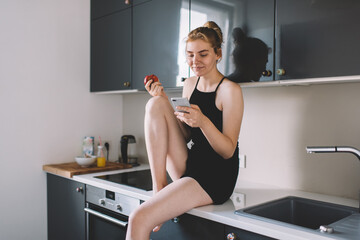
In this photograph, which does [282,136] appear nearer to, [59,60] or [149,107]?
[149,107]

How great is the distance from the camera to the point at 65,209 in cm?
225

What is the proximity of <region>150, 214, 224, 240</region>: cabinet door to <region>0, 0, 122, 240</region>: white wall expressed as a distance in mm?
1133

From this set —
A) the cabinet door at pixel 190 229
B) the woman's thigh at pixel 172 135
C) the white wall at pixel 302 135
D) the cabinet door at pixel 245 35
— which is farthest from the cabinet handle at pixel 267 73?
the cabinet door at pixel 190 229

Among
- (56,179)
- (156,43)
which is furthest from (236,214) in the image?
(56,179)

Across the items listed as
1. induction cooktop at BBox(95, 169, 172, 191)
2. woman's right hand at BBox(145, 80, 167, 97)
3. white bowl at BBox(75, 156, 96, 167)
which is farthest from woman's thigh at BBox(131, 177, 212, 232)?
white bowl at BBox(75, 156, 96, 167)

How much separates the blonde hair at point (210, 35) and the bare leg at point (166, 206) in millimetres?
645

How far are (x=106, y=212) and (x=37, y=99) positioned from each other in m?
0.93

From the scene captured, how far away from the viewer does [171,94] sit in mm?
2430

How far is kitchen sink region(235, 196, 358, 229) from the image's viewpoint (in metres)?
1.48

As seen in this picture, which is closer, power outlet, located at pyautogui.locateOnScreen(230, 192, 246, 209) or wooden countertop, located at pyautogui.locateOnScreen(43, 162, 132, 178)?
power outlet, located at pyautogui.locateOnScreen(230, 192, 246, 209)

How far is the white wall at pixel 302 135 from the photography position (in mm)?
1626

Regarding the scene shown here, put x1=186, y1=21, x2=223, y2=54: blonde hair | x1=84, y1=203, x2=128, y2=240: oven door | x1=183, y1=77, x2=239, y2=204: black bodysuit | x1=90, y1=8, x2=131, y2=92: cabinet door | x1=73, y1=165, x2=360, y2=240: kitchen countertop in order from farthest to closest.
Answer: x1=90, y1=8, x2=131, y2=92: cabinet door < x1=84, y1=203, x2=128, y2=240: oven door < x1=186, y1=21, x2=223, y2=54: blonde hair < x1=183, y1=77, x2=239, y2=204: black bodysuit < x1=73, y1=165, x2=360, y2=240: kitchen countertop

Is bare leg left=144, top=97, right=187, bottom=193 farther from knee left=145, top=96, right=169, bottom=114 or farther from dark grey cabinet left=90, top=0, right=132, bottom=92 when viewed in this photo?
dark grey cabinet left=90, top=0, right=132, bottom=92

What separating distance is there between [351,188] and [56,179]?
5.77 feet
